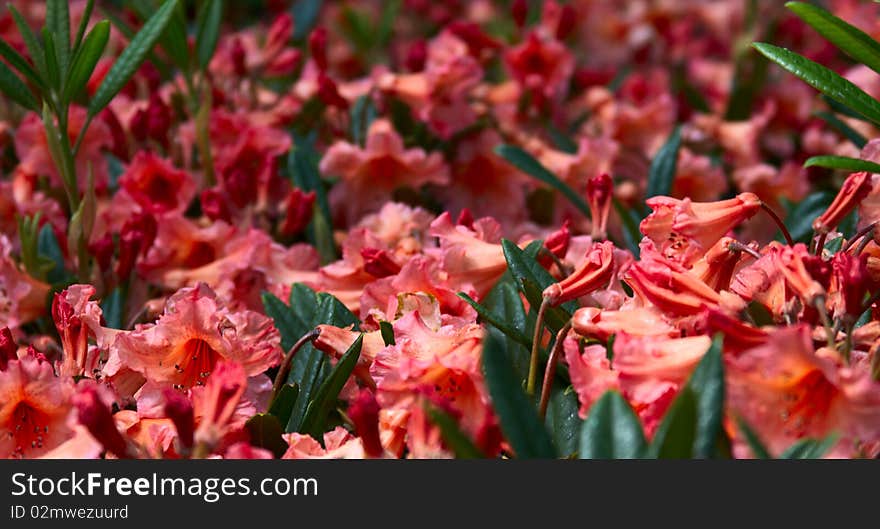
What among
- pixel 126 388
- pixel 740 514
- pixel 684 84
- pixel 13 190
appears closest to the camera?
pixel 740 514

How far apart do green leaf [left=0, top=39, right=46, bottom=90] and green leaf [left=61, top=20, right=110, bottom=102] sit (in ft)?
0.12

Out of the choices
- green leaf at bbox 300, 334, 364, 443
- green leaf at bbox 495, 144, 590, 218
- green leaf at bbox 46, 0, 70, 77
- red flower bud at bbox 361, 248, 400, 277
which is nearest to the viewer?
green leaf at bbox 300, 334, 364, 443

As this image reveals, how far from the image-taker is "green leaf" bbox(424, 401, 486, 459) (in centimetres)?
90

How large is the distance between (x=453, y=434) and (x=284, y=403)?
1.31 feet

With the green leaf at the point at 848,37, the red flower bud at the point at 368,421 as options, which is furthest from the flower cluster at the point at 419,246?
the green leaf at the point at 848,37

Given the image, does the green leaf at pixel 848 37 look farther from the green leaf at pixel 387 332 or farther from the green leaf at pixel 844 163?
the green leaf at pixel 387 332

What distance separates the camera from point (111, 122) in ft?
6.60

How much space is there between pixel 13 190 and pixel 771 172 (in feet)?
4.81

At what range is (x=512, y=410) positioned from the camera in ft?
3.15

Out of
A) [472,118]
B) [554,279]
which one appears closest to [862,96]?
[554,279]

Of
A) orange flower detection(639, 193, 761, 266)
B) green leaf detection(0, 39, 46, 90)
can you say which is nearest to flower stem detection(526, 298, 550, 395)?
orange flower detection(639, 193, 761, 266)

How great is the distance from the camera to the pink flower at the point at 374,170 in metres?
2.03

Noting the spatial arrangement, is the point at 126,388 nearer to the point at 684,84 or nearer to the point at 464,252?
the point at 464,252

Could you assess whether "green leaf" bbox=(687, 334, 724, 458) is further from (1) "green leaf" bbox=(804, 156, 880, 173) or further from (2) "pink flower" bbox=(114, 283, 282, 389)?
(2) "pink flower" bbox=(114, 283, 282, 389)
